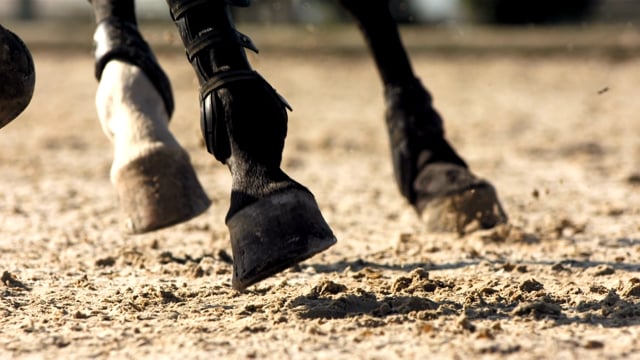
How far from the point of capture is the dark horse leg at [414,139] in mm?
2559

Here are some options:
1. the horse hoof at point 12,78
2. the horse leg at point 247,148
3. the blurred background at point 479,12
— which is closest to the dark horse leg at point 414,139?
the horse leg at point 247,148

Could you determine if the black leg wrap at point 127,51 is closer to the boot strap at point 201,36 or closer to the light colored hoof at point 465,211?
the boot strap at point 201,36

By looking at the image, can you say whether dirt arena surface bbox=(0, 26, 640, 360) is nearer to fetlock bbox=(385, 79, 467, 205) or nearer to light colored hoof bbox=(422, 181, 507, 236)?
light colored hoof bbox=(422, 181, 507, 236)

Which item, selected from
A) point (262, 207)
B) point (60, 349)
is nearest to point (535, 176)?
point (262, 207)

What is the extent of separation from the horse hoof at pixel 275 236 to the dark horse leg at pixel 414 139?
0.88 meters

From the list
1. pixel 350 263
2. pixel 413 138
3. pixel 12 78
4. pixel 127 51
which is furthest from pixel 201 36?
pixel 413 138

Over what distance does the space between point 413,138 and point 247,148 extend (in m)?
0.94

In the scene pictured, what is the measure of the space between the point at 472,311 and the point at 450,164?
2.91ft

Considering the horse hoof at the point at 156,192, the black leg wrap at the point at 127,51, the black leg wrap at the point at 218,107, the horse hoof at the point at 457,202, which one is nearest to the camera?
the black leg wrap at the point at 218,107

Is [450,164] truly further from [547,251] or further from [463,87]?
[463,87]

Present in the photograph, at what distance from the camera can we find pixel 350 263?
2.28m

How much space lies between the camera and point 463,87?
22.5ft

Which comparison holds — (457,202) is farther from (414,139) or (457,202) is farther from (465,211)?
(414,139)

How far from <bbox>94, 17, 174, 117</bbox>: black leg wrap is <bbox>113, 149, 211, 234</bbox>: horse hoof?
188mm
